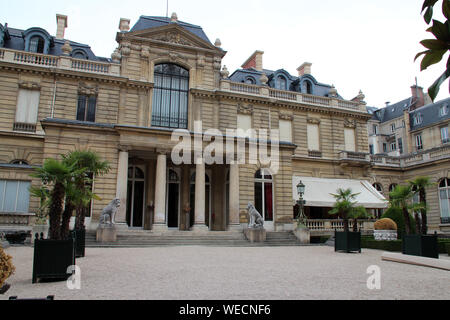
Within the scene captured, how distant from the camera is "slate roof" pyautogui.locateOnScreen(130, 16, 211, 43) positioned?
26.6m

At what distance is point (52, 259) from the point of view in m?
7.28

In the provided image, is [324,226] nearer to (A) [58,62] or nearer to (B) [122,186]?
(B) [122,186]

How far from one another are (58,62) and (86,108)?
3.44 meters

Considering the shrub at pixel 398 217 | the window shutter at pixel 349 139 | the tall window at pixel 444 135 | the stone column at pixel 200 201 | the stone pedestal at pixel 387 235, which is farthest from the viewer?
the tall window at pixel 444 135

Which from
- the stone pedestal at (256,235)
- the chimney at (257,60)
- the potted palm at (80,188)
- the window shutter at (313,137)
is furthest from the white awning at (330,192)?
the potted palm at (80,188)

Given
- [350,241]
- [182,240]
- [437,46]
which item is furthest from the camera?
[182,240]

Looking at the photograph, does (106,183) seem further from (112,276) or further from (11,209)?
(112,276)

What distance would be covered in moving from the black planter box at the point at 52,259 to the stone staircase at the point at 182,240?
9.29 meters

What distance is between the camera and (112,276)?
25.5 feet

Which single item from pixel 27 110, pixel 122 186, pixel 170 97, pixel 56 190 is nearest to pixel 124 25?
pixel 170 97

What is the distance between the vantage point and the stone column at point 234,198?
70.3 ft

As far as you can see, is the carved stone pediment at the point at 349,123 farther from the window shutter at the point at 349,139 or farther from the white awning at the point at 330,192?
the white awning at the point at 330,192

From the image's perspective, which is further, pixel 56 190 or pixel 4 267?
pixel 56 190
